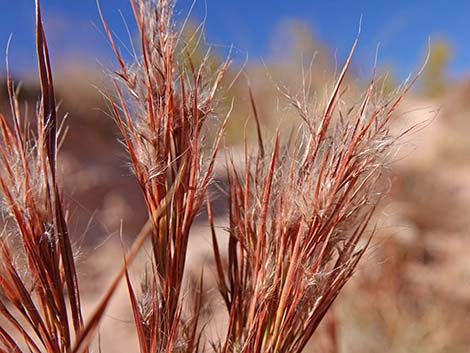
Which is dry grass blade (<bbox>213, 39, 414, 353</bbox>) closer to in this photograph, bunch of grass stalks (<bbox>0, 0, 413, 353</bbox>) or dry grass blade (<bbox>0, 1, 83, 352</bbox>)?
bunch of grass stalks (<bbox>0, 0, 413, 353</bbox>)

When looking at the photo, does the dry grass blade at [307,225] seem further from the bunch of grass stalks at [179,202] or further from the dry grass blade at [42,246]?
the dry grass blade at [42,246]

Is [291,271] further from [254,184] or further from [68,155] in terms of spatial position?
[68,155]

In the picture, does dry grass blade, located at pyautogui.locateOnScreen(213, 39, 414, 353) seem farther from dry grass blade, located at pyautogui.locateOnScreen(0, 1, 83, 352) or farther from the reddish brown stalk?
dry grass blade, located at pyautogui.locateOnScreen(0, 1, 83, 352)

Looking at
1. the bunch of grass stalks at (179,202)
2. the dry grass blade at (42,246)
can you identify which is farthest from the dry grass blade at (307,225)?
the dry grass blade at (42,246)

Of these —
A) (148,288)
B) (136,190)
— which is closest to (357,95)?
(148,288)

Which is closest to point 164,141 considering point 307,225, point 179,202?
point 179,202

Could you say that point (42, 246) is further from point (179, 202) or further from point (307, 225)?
point (307, 225)

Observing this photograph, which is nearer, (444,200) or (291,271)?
(291,271)

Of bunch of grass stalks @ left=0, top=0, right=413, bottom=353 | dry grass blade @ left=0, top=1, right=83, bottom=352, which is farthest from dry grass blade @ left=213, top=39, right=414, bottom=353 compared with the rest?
dry grass blade @ left=0, top=1, right=83, bottom=352
